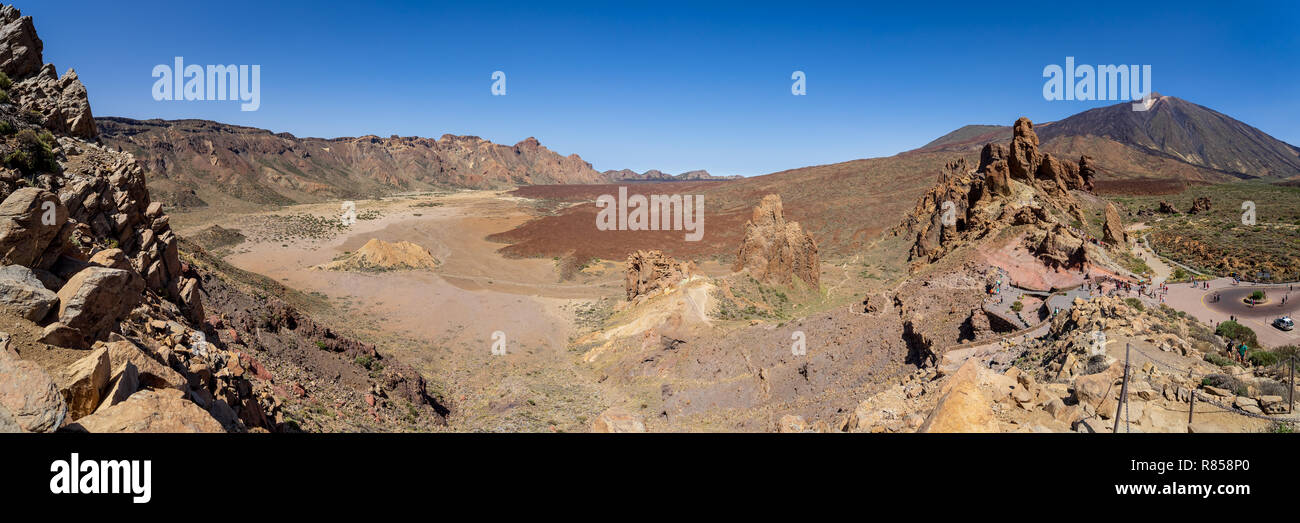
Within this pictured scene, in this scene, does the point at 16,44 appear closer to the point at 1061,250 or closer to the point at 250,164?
the point at 1061,250

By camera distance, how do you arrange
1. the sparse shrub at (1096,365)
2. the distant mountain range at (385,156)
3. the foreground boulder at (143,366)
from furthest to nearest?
the distant mountain range at (385,156), the sparse shrub at (1096,365), the foreground boulder at (143,366)

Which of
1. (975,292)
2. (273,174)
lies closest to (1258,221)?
(975,292)

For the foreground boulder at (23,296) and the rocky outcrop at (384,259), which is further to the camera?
the rocky outcrop at (384,259)

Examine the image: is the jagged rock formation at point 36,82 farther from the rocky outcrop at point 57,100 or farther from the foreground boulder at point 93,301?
the foreground boulder at point 93,301

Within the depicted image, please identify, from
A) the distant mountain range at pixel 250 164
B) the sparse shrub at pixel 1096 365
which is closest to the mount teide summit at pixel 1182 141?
the sparse shrub at pixel 1096 365

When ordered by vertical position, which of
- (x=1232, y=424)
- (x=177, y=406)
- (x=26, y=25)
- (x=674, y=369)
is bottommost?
(x=674, y=369)

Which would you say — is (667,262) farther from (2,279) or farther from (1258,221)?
(1258,221)
